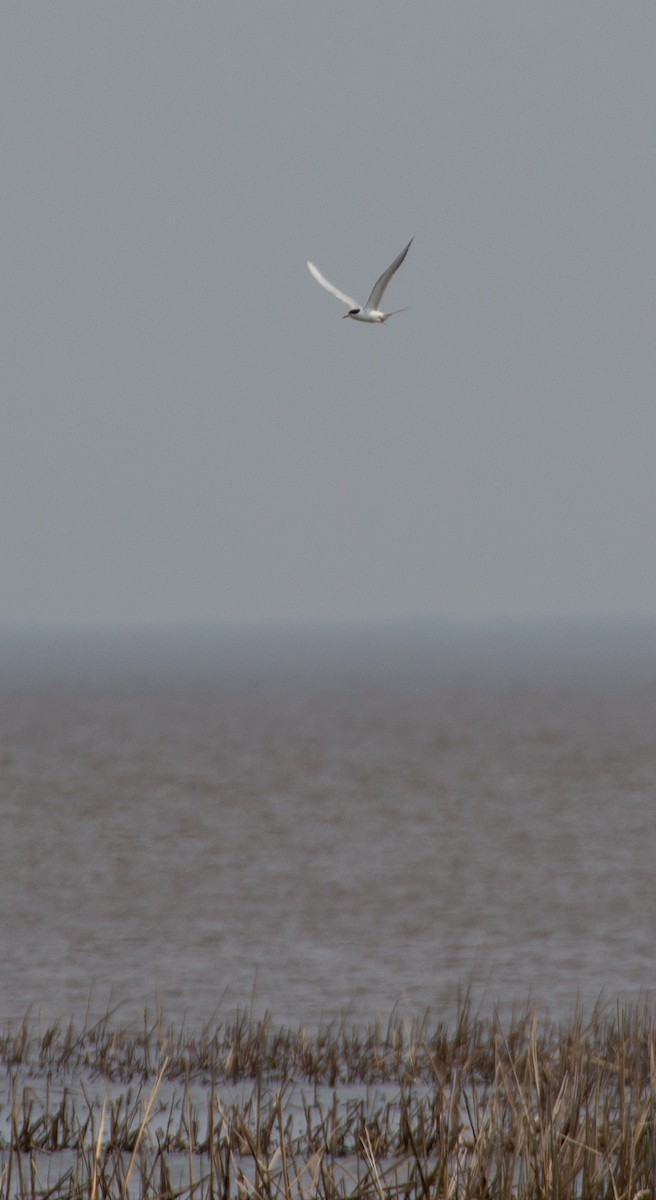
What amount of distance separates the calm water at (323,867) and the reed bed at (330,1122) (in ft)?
3.85

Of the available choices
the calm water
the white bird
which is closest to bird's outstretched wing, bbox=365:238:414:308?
the white bird

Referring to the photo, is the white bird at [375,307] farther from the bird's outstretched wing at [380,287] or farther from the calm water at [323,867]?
the calm water at [323,867]

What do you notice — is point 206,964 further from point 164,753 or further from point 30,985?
point 164,753

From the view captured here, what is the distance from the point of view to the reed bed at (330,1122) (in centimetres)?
748

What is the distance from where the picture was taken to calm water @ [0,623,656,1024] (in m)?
22.1

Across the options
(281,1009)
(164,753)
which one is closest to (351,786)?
(164,753)

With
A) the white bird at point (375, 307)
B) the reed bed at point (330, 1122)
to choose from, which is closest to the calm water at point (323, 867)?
the reed bed at point (330, 1122)

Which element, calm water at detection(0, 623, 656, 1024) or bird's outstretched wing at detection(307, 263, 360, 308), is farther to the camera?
calm water at detection(0, 623, 656, 1024)

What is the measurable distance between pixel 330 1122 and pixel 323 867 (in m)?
26.5

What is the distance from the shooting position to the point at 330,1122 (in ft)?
32.5

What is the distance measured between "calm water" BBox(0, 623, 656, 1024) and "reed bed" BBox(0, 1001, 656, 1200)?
3.85ft

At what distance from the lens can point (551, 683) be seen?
6230 inches

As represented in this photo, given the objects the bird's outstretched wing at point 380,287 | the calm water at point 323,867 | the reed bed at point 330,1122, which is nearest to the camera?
the reed bed at point 330,1122

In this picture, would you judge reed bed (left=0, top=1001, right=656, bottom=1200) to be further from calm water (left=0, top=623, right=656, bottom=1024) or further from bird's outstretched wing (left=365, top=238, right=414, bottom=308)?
bird's outstretched wing (left=365, top=238, right=414, bottom=308)
